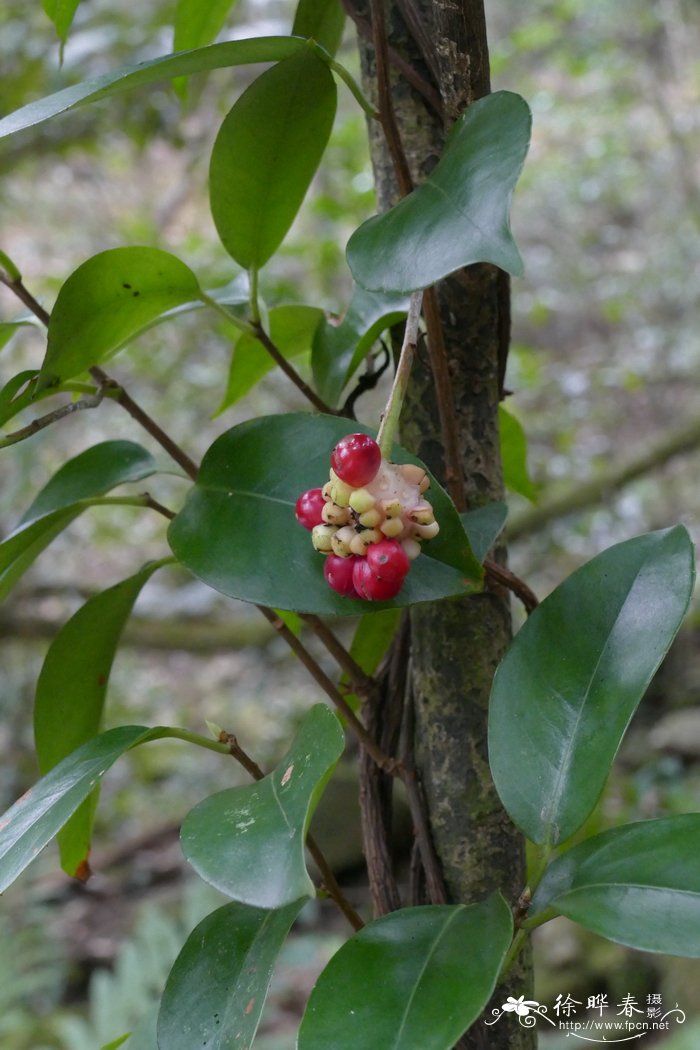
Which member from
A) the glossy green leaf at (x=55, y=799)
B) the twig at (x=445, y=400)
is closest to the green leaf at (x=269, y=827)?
the glossy green leaf at (x=55, y=799)

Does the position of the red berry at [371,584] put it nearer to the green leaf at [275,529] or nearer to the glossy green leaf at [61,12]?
the green leaf at [275,529]

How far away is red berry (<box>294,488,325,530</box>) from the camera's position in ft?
1.34

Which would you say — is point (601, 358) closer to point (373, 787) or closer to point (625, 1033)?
point (625, 1033)

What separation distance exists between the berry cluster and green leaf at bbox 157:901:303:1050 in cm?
16

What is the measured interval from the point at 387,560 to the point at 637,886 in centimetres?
16

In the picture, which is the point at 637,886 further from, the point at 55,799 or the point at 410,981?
the point at 55,799

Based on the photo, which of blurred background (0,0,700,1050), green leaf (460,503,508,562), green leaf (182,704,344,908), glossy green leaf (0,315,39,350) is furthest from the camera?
blurred background (0,0,700,1050)

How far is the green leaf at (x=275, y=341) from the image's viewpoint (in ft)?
2.11

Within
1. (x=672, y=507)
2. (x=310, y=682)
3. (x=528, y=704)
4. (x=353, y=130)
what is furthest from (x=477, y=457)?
(x=672, y=507)

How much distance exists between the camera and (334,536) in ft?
1.29

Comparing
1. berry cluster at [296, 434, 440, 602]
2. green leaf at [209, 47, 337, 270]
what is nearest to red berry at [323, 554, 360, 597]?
berry cluster at [296, 434, 440, 602]

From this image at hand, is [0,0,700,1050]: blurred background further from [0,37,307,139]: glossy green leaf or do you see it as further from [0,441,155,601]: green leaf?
[0,37,307,139]: glossy green leaf

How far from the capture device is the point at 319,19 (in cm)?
55

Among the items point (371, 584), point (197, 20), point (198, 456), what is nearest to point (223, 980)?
point (371, 584)
